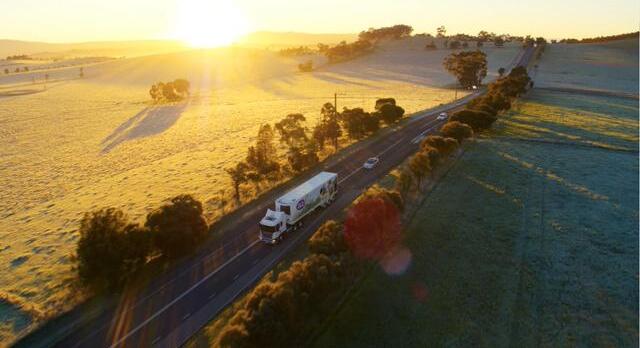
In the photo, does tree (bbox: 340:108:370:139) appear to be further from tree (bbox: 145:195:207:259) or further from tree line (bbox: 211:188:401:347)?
tree (bbox: 145:195:207:259)

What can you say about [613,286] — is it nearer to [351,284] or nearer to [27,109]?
[351,284]

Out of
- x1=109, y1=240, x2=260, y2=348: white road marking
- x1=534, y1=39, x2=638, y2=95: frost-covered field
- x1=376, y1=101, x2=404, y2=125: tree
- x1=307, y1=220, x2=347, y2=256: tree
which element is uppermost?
x1=534, y1=39, x2=638, y2=95: frost-covered field

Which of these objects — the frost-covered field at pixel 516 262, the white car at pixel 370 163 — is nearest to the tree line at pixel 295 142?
the white car at pixel 370 163

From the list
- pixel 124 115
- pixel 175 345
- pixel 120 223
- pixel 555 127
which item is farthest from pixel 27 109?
pixel 555 127

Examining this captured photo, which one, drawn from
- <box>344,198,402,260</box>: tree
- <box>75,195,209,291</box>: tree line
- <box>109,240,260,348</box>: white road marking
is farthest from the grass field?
<box>75,195,209,291</box>: tree line

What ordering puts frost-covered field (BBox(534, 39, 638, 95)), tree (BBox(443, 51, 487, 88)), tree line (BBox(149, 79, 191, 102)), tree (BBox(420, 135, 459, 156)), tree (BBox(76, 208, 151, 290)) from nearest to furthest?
tree (BBox(76, 208, 151, 290)) → tree (BBox(420, 135, 459, 156)) → tree (BBox(443, 51, 487, 88)) → tree line (BBox(149, 79, 191, 102)) → frost-covered field (BBox(534, 39, 638, 95))

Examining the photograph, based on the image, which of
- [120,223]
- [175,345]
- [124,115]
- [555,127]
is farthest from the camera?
[124,115]

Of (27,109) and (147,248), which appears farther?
(27,109)
